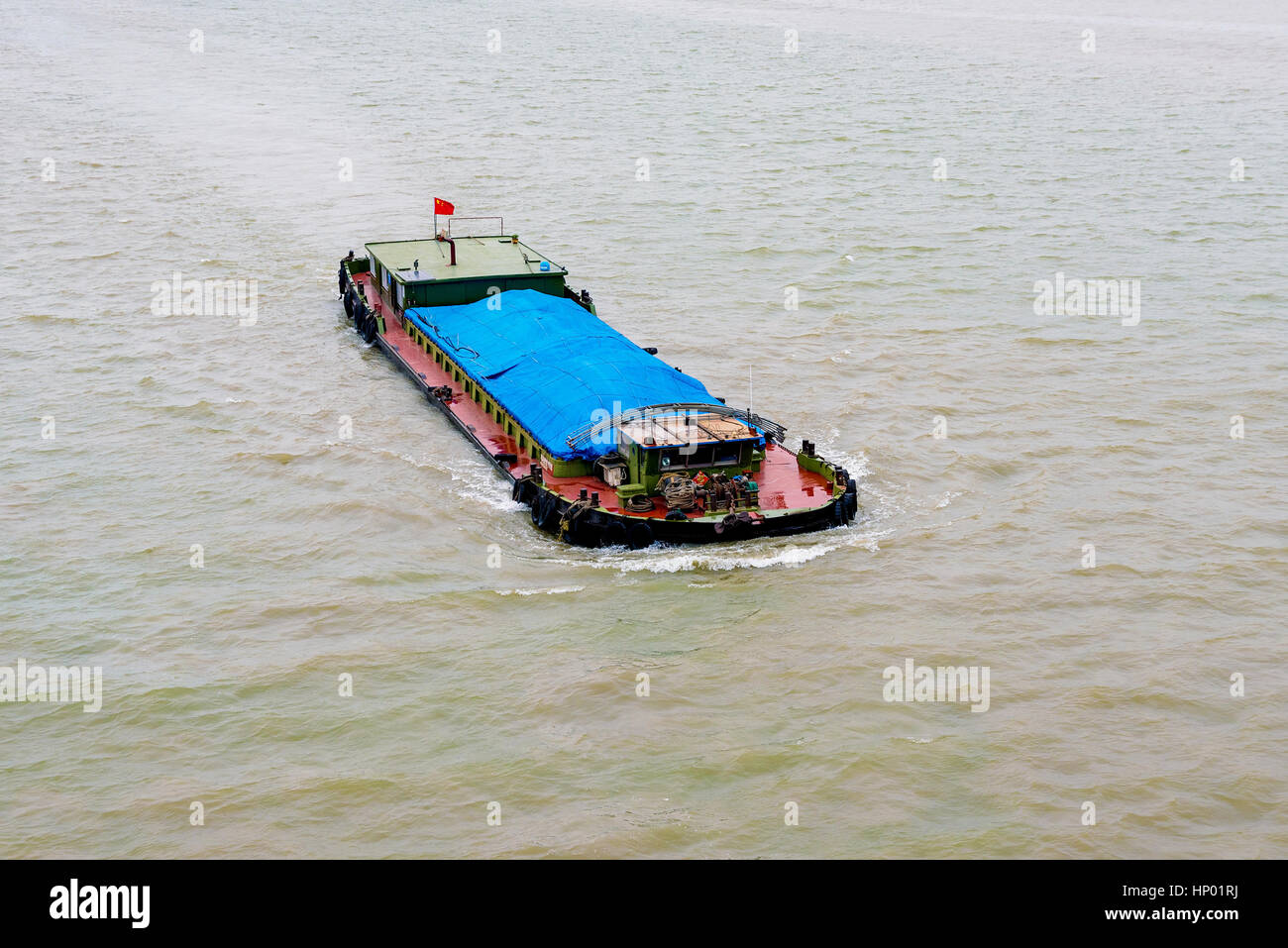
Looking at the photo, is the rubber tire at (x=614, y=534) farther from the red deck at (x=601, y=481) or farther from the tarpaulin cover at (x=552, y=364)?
the tarpaulin cover at (x=552, y=364)

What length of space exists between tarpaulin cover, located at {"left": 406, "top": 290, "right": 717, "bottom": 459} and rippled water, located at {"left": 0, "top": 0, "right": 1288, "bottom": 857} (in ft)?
6.31

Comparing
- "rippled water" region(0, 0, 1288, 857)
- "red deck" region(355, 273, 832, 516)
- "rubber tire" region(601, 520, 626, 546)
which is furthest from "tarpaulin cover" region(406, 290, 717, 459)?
"rubber tire" region(601, 520, 626, 546)

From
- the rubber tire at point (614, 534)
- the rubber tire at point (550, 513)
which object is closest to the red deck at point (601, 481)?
the rubber tire at point (550, 513)

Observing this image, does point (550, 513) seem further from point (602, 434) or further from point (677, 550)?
point (677, 550)

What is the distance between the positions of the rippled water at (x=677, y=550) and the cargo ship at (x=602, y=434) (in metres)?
0.77

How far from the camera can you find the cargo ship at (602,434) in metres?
27.1

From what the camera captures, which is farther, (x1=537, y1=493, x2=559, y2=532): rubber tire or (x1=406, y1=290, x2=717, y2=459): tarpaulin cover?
(x1=406, y1=290, x2=717, y2=459): tarpaulin cover

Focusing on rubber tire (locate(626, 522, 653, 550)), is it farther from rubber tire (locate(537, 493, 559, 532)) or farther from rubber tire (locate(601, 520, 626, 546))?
rubber tire (locate(537, 493, 559, 532))

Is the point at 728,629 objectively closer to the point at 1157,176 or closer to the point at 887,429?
the point at 887,429

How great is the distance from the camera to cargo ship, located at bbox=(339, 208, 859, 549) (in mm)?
27062

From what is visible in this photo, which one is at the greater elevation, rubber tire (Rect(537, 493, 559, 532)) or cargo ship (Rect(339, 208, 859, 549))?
cargo ship (Rect(339, 208, 859, 549))

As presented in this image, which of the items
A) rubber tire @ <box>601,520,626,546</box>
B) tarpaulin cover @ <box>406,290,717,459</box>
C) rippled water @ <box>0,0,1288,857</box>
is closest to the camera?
rippled water @ <box>0,0,1288,857</box>

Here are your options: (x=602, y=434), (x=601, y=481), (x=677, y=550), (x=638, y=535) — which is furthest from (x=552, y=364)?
(x=677, y=550)
